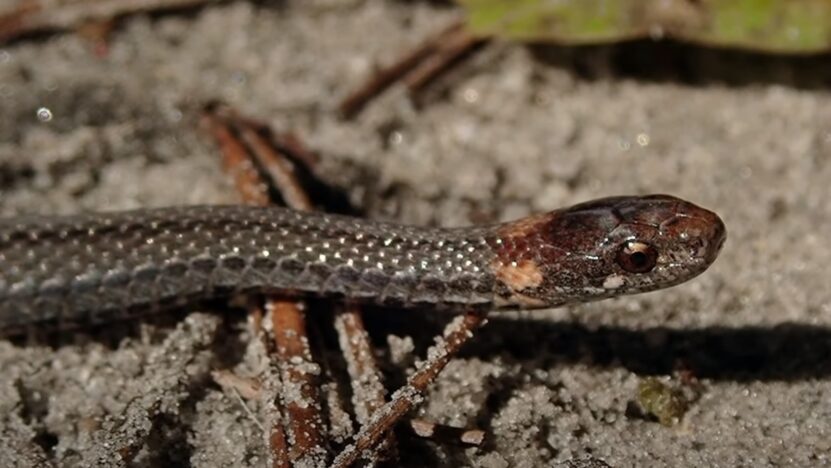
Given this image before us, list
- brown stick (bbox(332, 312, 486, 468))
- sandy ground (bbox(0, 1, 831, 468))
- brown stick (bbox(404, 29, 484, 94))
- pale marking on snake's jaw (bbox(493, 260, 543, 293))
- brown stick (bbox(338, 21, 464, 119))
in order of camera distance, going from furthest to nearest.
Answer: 1. brown stick (bbox(404, 29, 484, 94))
2. brown stick (bbox(338, 21, 464, 119))
3. pale marking on snake's jaw (bbox(493, 260, 543, 293))
4. sandy ground (bbox(0, 1, 831, 468))
5. brown stick (bbox(332, 312, 486, 468))

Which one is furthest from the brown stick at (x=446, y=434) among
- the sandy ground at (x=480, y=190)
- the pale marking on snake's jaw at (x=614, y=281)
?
the pale marking on snake's jaw at (x=614, y=281)

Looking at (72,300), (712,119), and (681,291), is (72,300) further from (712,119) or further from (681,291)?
(712,119)

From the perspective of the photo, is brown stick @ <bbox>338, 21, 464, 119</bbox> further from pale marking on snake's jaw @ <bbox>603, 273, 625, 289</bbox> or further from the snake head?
pale marking on snake's jaw @ <bbox>603, 273, 625, 289</bbox>

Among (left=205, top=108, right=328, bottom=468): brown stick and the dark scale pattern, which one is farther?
the dark scale pattern

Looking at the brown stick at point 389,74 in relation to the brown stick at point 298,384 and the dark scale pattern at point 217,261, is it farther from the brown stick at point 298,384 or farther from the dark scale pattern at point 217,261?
the brown stick at point 298,384

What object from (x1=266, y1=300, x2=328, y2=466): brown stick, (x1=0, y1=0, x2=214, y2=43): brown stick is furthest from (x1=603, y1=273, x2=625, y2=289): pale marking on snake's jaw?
(x1=0, y1=0, x2=214, y2=43): brown stick

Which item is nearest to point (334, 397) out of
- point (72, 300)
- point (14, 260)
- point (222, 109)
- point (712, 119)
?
point (72, 300)

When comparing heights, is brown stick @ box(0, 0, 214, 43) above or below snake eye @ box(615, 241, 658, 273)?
above

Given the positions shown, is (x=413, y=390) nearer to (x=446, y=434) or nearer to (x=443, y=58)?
(x=446, y=434)
